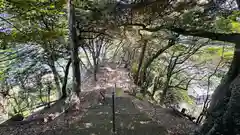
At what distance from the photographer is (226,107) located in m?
2.49

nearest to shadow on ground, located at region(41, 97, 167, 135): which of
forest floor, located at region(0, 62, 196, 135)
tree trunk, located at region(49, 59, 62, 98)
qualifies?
forest floor, located at region(0, 62, 196, 135)

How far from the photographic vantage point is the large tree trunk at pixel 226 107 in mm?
A: 2314

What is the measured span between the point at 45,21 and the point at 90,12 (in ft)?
6.27

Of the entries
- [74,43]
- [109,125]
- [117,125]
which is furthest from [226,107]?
[74,43]

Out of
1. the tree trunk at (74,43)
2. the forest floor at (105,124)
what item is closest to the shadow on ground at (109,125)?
the forest floor at (105,124)

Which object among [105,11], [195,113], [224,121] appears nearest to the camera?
[224,121]

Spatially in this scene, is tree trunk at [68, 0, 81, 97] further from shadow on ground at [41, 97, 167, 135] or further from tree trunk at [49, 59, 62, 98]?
tree trunk at [49, 59, 62, 98]

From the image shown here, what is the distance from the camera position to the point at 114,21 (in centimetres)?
559

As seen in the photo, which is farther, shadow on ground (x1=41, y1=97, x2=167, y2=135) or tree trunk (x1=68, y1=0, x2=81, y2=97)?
tree trunk (x1=68, y1=0, x2=81, y2=97)

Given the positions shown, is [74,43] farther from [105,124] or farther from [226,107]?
[226,107]

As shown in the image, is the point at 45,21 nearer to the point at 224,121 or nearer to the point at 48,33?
the point at 48,33

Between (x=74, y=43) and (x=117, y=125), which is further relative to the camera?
(x=74, y=43)

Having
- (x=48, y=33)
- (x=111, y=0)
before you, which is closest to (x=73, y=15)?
(x=48, y=33)

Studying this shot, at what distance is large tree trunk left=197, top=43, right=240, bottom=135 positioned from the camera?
2.31m
